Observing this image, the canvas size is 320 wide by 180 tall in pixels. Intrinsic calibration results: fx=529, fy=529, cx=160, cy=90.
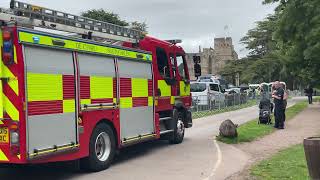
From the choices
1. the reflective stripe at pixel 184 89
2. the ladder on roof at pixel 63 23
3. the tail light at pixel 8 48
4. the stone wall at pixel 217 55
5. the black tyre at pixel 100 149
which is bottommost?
the black tyre at pixel 100 149

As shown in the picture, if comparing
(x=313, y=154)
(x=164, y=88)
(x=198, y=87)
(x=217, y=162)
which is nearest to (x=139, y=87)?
(x=164, y=88)

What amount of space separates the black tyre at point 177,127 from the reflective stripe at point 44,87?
19.5ft

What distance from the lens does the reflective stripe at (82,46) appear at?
27.8ft

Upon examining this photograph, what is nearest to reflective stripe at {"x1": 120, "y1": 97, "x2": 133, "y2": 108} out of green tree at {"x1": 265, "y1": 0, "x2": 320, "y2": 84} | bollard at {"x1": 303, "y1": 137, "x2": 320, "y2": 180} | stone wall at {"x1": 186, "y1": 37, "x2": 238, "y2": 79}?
bollard at {"x1": 303, "y1": 137, "x2": 320, "y2": 180}

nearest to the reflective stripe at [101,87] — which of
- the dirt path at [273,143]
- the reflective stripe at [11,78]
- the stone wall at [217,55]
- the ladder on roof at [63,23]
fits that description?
the ladder on roof at [63,23]

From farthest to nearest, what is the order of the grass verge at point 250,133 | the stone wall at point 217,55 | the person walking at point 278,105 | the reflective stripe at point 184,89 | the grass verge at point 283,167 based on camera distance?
the stone wall at point 217,55 < the person walking at point 278,105 < the grass verge at point 250,133 < the reflective stripe at point 184,89 < the grass verge at point 283,167

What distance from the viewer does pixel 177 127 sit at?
15000mm

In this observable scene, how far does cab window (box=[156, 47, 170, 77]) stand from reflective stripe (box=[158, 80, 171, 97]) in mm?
247

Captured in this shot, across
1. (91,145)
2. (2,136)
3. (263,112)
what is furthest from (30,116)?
(263,112)

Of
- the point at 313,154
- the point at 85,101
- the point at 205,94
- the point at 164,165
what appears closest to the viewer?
the point at 313,154

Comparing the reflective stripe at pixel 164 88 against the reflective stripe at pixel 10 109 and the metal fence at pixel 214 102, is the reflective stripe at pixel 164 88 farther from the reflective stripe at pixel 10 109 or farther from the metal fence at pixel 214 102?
the metal fence at pixel 214 102

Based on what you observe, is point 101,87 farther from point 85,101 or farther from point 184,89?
point 184,89

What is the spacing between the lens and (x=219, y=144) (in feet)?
49.9

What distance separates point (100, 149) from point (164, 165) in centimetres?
153
